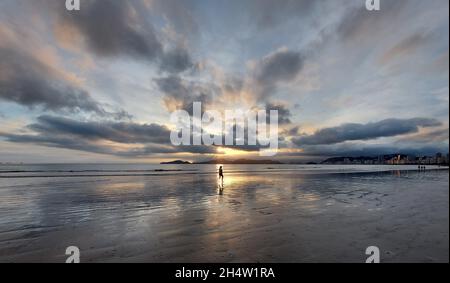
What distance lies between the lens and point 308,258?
6785mm

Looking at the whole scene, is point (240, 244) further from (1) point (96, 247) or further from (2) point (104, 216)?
(2) point (104, 216)

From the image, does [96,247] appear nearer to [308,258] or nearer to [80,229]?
[80,229]

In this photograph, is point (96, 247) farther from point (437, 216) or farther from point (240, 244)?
point (437, 216)

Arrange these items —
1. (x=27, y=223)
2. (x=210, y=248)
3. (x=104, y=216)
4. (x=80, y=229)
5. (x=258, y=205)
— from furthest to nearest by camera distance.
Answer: (x=258, y=205) < (x=104, y=216) < (x=27, y=223) < (x=80, y=229) < (x=210, y=248)

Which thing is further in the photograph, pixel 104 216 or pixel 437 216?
pixel 104 216

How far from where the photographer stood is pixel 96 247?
7.84 metres

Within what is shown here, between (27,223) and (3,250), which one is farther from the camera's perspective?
(27,223)

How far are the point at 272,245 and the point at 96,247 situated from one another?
640cm

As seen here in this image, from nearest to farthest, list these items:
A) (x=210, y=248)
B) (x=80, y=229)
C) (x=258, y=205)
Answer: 1. (x=210, y=248)
2. (x=80, y=229)
3. (x=258, y=205)
